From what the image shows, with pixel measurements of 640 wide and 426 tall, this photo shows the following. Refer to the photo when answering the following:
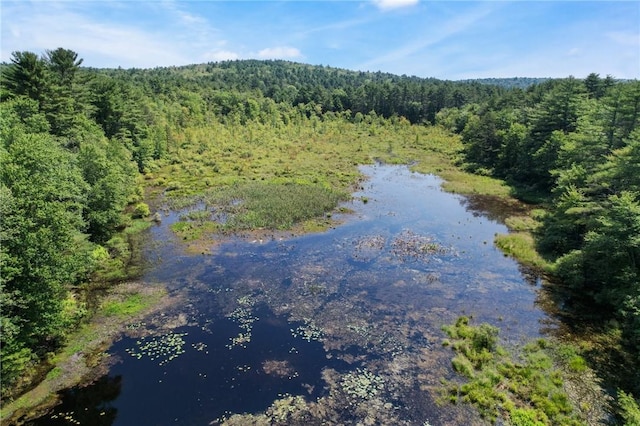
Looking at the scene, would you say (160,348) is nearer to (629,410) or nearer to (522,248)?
(629,410)

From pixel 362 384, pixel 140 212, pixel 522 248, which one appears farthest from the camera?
pixel 140 212

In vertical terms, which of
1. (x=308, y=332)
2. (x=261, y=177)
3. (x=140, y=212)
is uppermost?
(x=261, y=177)

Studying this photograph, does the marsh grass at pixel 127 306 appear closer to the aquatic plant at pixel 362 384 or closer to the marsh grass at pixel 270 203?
the marsh grass at pixel 270 203

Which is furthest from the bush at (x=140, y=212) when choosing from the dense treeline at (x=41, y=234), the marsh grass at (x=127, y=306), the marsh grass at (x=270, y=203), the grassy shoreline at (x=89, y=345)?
the marsh grass at (x=127, y=306)

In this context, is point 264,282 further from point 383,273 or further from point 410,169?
point 410,169

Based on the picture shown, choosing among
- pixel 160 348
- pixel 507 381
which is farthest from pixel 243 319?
pixel 507 381
